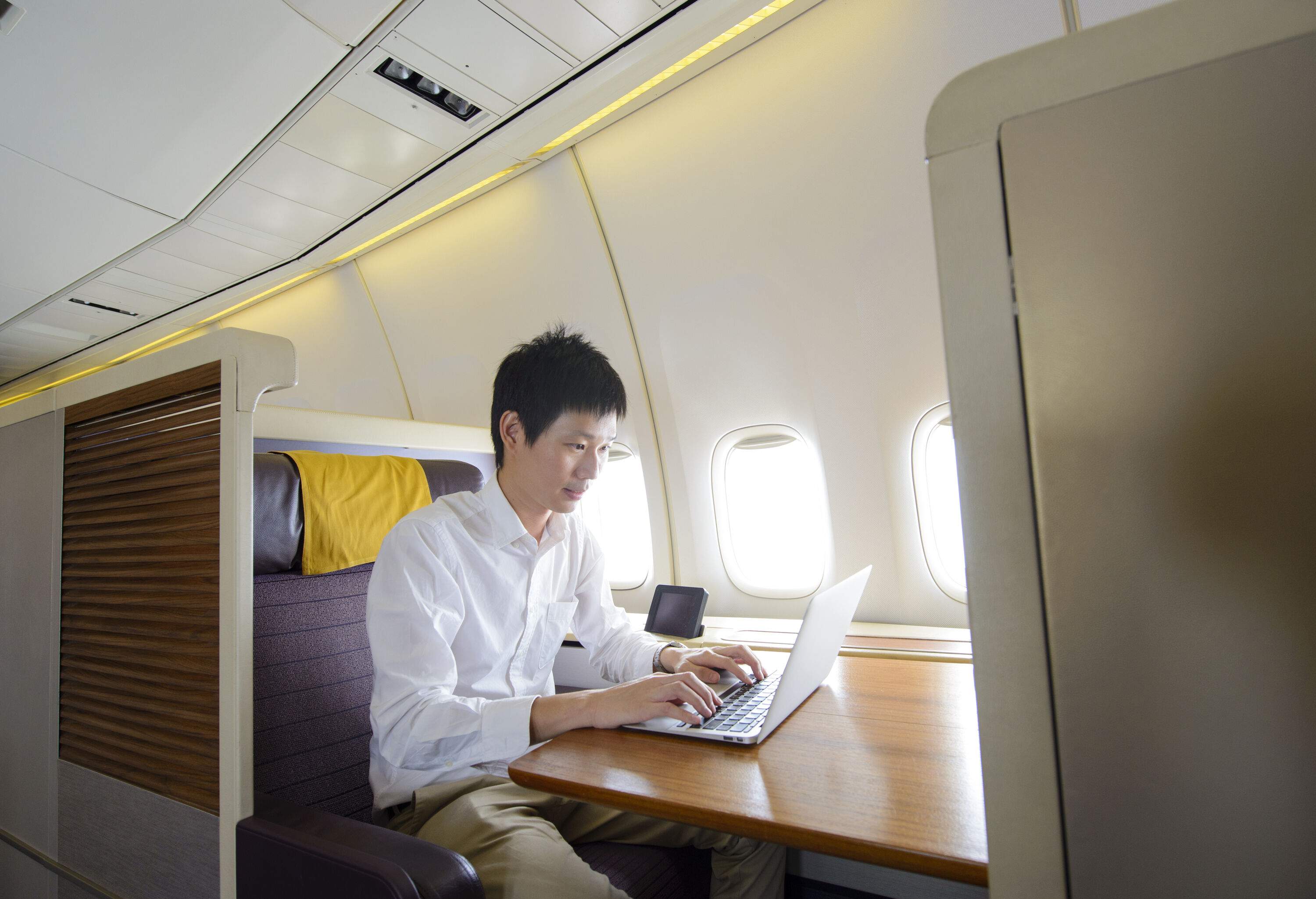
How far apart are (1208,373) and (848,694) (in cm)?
119

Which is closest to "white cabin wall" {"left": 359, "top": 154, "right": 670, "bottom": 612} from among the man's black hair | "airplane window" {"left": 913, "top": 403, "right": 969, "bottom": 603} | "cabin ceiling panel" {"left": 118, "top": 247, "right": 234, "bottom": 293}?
"cabin ceiling panel" {"left": 118, "top": 247, "right": 234, "bottom": 293}

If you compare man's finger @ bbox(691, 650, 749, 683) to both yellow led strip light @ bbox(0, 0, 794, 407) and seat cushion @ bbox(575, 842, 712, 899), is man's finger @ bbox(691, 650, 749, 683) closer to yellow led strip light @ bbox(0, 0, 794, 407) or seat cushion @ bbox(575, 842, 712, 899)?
seat cushion @ bbox(575, 842, 712, 899)

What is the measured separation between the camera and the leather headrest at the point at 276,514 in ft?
5.42

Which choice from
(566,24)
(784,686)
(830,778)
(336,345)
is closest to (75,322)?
(336,345)

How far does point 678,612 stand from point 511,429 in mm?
1445

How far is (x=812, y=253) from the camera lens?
10.1 feet

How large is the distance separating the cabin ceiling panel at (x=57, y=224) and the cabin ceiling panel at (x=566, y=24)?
253 cm

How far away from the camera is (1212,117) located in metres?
0.46

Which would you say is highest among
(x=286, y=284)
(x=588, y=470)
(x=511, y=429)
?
(x=286, y=284)

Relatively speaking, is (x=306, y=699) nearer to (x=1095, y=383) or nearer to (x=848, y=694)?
(x=848, y=694)

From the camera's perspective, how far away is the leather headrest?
1653 mm

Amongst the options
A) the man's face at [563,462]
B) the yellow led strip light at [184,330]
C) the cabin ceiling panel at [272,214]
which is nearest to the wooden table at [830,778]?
the man's face at [563,462]

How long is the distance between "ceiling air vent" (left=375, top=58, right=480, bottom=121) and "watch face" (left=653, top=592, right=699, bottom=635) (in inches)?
95.9

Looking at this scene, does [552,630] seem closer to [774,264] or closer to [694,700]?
[694,700]
